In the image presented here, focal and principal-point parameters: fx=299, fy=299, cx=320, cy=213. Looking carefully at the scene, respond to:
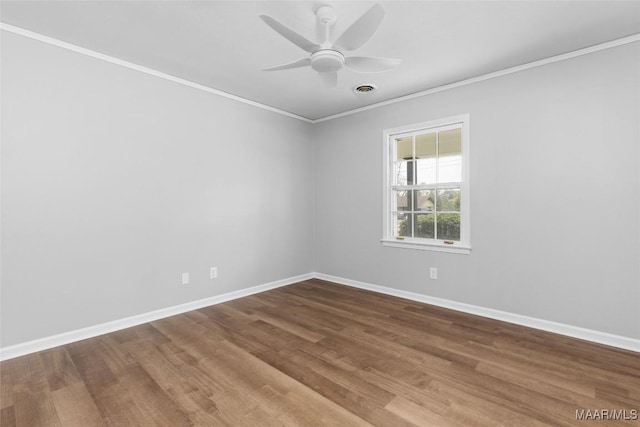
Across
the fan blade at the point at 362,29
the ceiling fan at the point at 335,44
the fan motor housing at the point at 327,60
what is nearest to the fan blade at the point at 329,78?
the ceiling fan at the point at 335,44

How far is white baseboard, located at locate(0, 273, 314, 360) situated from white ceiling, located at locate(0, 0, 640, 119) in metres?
2.56

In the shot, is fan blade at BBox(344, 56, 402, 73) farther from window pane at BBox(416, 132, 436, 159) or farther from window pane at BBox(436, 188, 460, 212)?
window pane at BBox(436, 188, 460, 212)

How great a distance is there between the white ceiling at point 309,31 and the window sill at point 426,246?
6.26ft

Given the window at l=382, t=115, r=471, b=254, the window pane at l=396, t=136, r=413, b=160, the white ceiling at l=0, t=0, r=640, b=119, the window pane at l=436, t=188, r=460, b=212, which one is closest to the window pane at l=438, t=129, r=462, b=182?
the window at l=382, t=115, r=471, b=254

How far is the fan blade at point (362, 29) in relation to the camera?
1.71m

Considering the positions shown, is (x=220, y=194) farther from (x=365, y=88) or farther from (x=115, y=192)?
(x=365, y=88)

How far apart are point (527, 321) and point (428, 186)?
1.78m

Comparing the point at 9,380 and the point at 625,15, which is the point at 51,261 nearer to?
the point at 9,380

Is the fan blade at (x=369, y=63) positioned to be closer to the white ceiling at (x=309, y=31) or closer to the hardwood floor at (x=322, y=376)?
the white ceiling at (x=309, y=31)

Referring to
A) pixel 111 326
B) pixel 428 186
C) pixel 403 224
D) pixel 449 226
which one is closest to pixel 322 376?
pixel 111 326

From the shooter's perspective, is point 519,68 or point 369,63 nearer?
point 369,63

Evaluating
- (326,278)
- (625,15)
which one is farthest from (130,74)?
(625,15)

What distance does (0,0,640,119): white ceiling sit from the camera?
7.06 ft

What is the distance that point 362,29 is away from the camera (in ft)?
6.05
